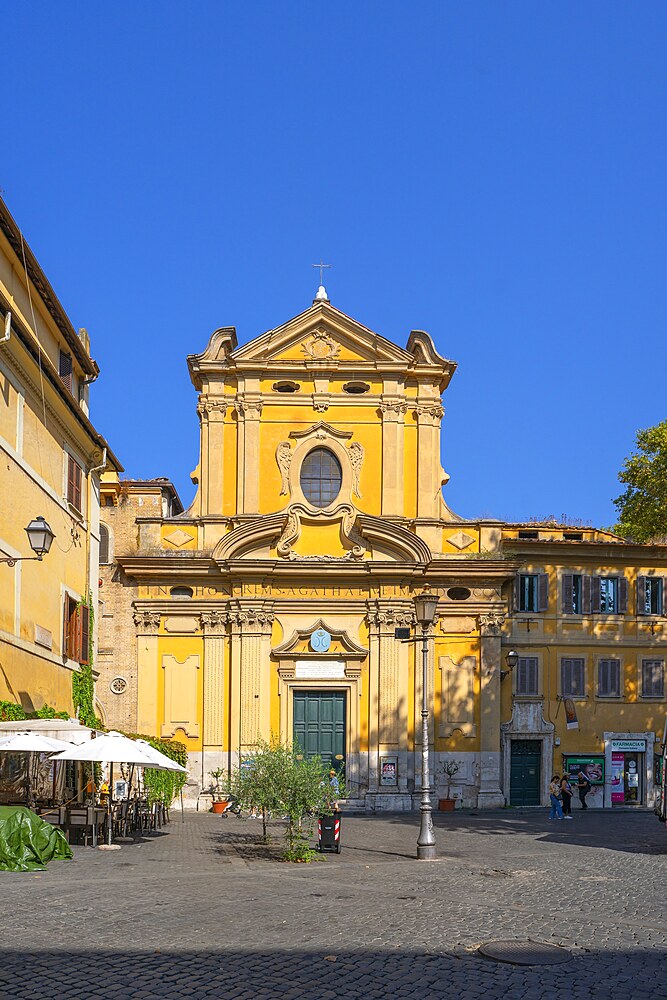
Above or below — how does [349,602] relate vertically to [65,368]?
below

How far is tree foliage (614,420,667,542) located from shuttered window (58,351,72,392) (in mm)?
17357

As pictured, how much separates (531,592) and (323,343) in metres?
10.6

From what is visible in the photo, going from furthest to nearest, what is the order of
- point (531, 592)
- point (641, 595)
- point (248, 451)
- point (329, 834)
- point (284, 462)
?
point (641, 595), point (531, 592), point (284, 462), point (248, 451), point (329, 834)

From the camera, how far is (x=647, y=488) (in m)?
36.3

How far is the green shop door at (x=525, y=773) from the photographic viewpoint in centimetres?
3822

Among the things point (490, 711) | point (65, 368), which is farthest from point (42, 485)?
point (490, 711)

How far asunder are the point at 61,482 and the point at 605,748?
21.0m

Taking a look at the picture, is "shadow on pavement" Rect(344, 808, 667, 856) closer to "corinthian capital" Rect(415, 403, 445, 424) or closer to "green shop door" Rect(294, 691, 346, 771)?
"green shop door" Rect(294, 691, 346, 771)

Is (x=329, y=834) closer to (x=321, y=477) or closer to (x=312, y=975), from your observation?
(x=312, y=975)

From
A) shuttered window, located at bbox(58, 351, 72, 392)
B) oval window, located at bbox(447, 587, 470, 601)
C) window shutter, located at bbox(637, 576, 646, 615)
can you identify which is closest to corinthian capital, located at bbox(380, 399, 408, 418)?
oval window, located at bbox(447, 587, 470, 601)

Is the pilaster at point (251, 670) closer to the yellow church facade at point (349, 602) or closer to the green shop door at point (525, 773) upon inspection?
the yellow church facade at point (349, 602)

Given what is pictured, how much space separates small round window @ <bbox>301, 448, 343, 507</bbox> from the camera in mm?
38031

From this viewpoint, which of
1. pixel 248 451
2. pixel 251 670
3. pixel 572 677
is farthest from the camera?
pixel 572 677

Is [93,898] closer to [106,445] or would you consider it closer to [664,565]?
[106,445]
